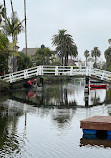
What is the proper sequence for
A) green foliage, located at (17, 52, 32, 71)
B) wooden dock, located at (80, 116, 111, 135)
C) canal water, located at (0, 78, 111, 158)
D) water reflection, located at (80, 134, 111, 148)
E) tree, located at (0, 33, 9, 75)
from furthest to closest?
green foliage, located at (17, 52, 32, 71), tree, located at (0, 33, 9, 75), wooden dock, located at (80, 116, 111, 135), water reflection, located at (80, 134, 111, 148), canal water, located at (0, 78, 111, 158)

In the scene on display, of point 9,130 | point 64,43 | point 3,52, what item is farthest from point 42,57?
point 9,130

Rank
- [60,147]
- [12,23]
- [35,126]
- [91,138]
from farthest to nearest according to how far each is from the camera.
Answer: [12,23], [35,126], [91,138], [60,147]

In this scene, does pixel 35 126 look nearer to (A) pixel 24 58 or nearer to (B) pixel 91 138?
(B) pixel 91 138

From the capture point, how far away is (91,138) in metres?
15.4

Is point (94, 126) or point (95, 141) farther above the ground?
point (94, 126)

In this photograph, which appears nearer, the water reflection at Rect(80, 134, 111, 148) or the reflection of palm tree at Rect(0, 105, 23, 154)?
the reflection of palm tree at Rect(0, 105, 23, 154)

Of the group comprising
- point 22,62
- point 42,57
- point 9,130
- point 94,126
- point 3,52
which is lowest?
point 9,130

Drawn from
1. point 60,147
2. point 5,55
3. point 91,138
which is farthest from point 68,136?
point 5,55

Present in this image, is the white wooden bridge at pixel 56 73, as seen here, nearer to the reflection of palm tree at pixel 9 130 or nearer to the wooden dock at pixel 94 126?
the reflection of palm tree at pixel 9 130

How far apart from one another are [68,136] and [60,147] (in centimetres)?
216

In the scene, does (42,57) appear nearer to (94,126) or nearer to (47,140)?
(94,126)

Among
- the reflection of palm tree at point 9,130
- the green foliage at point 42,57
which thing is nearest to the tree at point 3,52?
the reflection of palm tree at point 9,130

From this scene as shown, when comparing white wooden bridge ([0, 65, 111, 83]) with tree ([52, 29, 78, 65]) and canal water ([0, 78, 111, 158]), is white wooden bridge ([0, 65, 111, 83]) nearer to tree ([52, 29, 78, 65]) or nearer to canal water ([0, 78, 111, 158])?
canal water ([0, 78, 111, 158])

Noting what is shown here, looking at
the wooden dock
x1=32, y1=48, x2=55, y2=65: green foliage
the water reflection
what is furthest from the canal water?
x1=32, y1=48, x2=55, y2=65: green foliage
